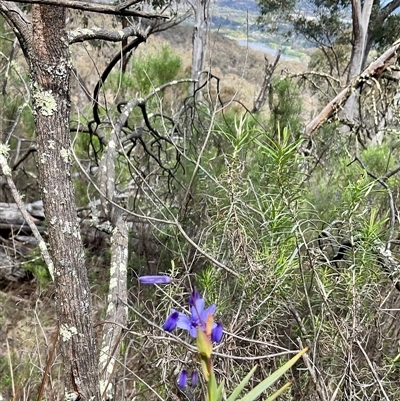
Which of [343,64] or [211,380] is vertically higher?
[211,380]

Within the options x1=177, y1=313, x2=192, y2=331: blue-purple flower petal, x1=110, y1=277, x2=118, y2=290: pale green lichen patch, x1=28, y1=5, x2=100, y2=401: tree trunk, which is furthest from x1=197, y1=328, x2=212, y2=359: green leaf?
x1=110, y1=277, x2=118, y2=290: pale green lichen patch

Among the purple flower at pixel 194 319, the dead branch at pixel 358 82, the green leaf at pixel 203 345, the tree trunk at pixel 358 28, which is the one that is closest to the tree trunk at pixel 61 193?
the purple flower at pixel 194 319

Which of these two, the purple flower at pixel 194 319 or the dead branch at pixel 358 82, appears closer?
the purple flower at pixel 194 319

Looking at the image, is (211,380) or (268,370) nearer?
(211,380)

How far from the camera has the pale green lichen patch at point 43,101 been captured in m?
1.36

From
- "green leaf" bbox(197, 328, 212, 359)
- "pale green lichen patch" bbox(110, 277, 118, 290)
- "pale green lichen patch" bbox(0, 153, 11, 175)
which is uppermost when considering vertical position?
"green leaf" bbox(197, 328, 212, 359)

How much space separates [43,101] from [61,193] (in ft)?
0.86

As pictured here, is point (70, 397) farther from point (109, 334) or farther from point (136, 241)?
point (136, 241)

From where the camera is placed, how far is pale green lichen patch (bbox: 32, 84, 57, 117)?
1.36m

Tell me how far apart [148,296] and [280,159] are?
1779 millimetres

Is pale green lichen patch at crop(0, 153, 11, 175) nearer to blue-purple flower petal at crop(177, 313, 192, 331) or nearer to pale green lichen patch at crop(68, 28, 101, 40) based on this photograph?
pale green lichen patch at crop(68, 28, 101, 40)

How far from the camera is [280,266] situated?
4.70 ft

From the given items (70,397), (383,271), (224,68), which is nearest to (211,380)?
(70,397)

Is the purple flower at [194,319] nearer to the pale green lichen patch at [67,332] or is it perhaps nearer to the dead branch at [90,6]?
the pale green lichen patch at [67,332]
